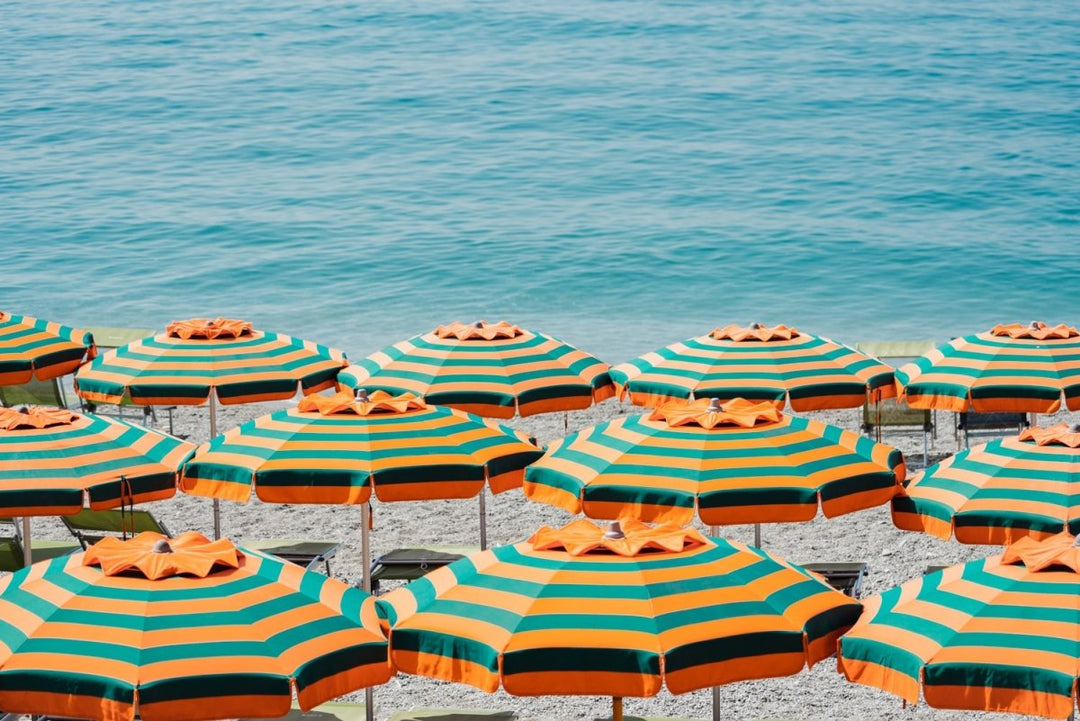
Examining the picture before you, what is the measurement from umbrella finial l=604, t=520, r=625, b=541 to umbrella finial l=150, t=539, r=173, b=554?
1.77 metres

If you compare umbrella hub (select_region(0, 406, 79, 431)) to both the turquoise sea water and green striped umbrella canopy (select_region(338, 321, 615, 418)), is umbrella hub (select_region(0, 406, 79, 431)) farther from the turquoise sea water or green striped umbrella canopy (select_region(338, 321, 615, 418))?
the turquoise sea water

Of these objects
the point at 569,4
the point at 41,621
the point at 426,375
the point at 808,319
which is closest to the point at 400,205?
the point at 808,319

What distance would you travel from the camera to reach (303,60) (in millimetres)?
51031

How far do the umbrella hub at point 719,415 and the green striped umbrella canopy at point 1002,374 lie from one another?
8.53 ft

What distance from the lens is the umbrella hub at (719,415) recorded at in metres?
7.98

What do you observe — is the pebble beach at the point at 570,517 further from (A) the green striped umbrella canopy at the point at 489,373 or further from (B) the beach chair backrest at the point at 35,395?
(B) the beach chair backrest at the point at 35,395

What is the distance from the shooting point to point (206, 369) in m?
10.2

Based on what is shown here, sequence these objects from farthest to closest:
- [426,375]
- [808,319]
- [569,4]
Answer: [569,4] < [808,319] < [426,375]

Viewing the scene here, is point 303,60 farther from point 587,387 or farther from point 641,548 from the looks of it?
point 641,548

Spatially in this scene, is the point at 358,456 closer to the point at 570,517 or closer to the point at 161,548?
the point at 161,548

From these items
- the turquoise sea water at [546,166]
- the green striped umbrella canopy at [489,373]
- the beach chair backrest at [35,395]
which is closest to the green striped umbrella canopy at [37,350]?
the beach chair backrest at [35,395]

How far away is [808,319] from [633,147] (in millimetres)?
14264

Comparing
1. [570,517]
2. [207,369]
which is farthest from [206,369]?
[570,517]

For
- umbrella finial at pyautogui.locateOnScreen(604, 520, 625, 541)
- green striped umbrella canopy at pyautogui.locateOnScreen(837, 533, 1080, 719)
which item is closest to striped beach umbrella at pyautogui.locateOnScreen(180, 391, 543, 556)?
umbrella finial at pyautogui.locateOnScreen(604, 520, 625, 541)
